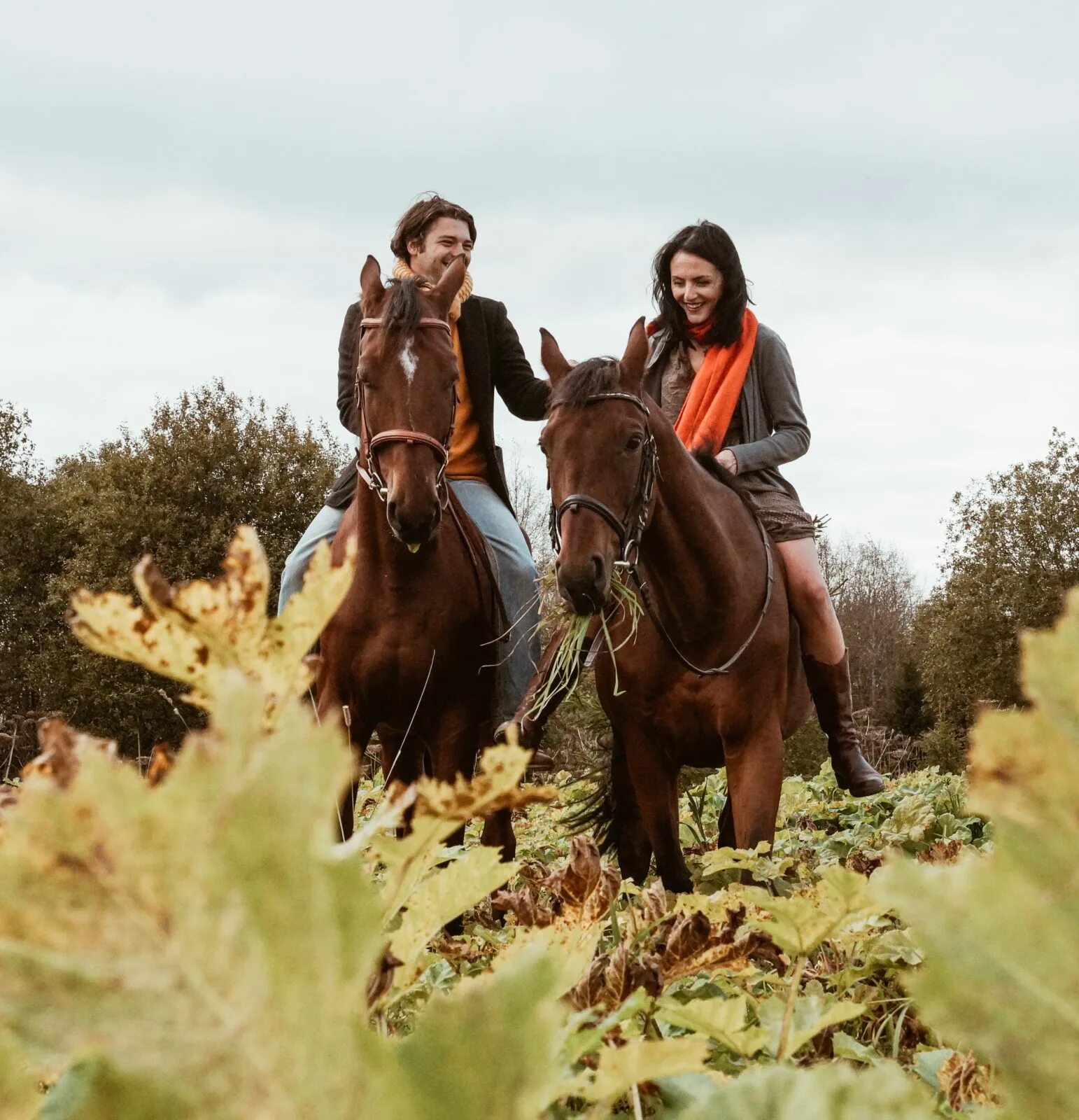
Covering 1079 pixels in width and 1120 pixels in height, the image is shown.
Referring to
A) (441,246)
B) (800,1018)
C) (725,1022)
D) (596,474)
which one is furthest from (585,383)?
(725,1022)

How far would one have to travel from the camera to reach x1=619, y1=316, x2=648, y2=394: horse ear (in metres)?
4.59

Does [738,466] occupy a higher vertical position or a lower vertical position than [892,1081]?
higher

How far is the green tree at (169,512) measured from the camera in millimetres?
28625

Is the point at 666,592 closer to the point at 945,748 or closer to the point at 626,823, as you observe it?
the point at 626,823

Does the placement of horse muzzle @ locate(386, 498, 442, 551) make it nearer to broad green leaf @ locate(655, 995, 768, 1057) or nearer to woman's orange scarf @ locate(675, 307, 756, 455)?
woman's orange scarf @ locate(675, 307, 756, 455)

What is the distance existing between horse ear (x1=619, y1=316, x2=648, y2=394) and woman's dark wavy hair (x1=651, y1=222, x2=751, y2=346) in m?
0.93

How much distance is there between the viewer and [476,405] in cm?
602

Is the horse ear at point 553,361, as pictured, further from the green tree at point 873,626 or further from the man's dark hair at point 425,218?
the green tree at point 873,626

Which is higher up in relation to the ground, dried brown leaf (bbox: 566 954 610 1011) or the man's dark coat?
the man's dark coat

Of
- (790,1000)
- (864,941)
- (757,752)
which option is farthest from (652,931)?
(757,752)

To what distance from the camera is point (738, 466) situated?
5.37m

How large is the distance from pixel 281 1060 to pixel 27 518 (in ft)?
117

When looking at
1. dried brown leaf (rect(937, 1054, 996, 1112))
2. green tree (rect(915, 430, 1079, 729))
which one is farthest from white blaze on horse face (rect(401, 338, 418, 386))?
green tree (rect(915, 430, 1079, 729))

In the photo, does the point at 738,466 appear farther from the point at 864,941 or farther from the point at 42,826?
the point at 42,826
